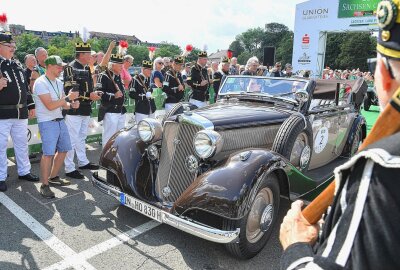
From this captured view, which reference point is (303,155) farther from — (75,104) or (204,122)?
(75,104)

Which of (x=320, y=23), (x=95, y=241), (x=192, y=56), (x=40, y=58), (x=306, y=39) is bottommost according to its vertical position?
(x=95, y=241)

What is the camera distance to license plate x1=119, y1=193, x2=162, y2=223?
309cm

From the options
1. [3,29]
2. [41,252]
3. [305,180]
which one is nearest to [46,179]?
[41,252]

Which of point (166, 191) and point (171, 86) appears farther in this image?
point (171, 86)

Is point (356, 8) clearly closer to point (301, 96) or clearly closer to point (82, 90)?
point (301, 96)

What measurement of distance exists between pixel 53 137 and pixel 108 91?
162 centimetres

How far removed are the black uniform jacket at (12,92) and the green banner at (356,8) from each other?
1861cm

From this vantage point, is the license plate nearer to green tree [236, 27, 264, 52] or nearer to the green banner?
the green banner

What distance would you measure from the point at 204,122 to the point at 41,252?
207cm

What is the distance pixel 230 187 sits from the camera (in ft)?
9.16

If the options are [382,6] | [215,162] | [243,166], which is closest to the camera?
[382,6]

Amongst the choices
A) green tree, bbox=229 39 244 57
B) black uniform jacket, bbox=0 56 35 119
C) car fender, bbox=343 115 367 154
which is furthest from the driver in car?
green tree, bbox=229 39 244 57

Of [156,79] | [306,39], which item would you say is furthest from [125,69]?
[306,39]

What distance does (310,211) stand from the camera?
1.15 meters
